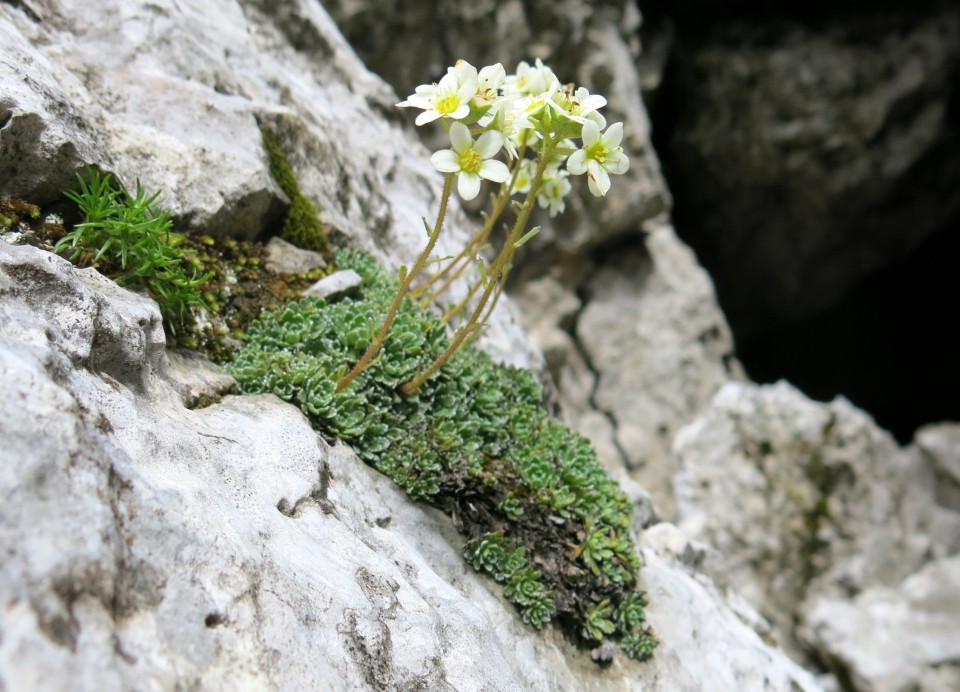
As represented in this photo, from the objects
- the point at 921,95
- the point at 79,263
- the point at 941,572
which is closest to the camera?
the point at 79,263

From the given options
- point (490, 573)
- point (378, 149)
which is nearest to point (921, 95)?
point (378, 149)

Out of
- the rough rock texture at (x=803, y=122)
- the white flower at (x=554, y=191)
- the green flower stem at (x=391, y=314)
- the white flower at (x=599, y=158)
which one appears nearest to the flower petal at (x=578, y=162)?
the white flower at (x=599, y=158)

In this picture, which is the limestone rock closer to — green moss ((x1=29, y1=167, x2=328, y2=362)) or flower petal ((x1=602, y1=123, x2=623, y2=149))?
flower petal ((x1=602, y1=123, x2=623, y2=149))

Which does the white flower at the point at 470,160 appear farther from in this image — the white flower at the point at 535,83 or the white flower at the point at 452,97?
the white flower at the point at 535,83

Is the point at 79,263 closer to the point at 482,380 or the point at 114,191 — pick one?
the point at 114,191

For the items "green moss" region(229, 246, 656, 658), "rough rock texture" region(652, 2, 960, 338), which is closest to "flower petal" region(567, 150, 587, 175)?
"green moss" region(229, 246, 656, 658)

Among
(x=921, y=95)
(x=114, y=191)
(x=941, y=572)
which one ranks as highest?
(x=921, y=95)
